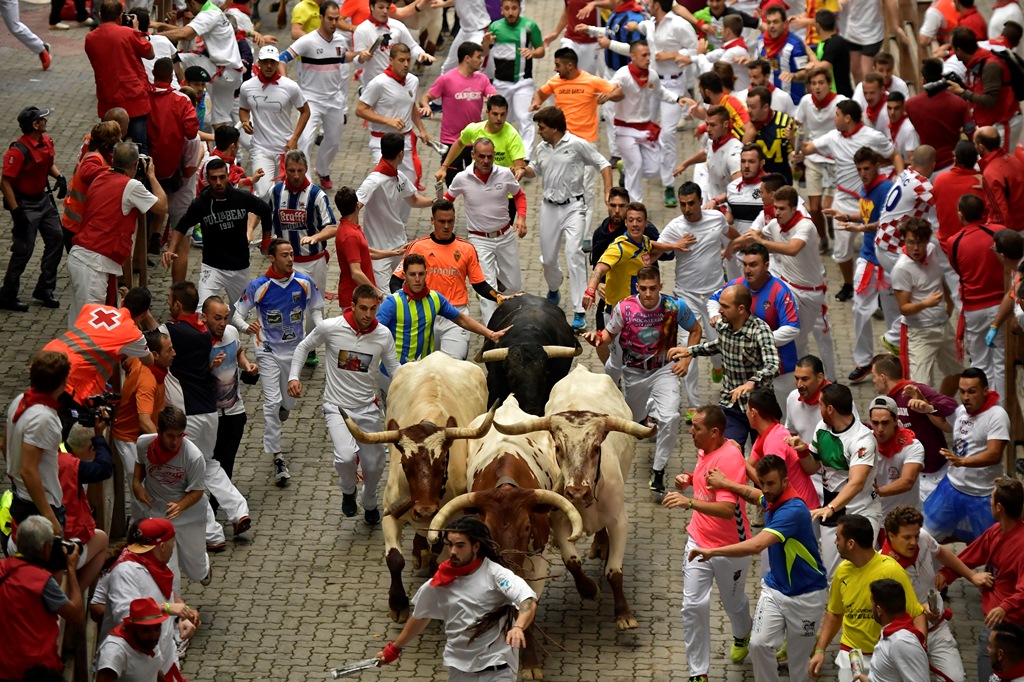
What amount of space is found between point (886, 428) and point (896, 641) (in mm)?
2212

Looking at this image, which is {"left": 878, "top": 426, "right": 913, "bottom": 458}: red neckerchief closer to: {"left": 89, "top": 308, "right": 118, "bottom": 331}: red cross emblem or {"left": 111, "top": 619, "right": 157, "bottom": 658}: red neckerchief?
{"left": 111, "top": 619, "right": 157, "bottom": 658}: red neckerchief

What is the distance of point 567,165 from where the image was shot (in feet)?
55.6

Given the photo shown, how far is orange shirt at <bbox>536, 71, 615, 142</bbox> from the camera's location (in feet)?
60.9

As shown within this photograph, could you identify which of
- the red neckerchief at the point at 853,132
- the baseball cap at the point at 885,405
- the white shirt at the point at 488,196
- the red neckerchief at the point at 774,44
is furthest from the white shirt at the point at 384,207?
the red neckerchief at the point at 774,44

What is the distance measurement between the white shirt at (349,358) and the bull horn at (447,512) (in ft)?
7.90

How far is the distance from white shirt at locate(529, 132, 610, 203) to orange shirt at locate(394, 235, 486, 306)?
7.17 ft

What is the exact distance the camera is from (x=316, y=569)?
43.1 feet

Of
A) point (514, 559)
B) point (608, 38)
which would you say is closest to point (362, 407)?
point (514, 559)

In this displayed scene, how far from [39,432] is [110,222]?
14.9 feet

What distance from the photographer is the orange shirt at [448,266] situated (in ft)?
49.5

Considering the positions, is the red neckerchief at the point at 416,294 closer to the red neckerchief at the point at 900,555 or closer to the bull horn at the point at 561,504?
the bull horn at the point at 561,504

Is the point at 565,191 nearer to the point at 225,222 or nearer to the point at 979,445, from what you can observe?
the point at 225,222

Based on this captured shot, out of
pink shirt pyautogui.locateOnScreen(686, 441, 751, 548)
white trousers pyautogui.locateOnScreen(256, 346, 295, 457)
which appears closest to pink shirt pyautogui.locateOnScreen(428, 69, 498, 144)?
white trousers pyautogui.locateOnScreen(256, 346, 295, 457)

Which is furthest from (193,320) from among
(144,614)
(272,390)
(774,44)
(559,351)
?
(774,44)
